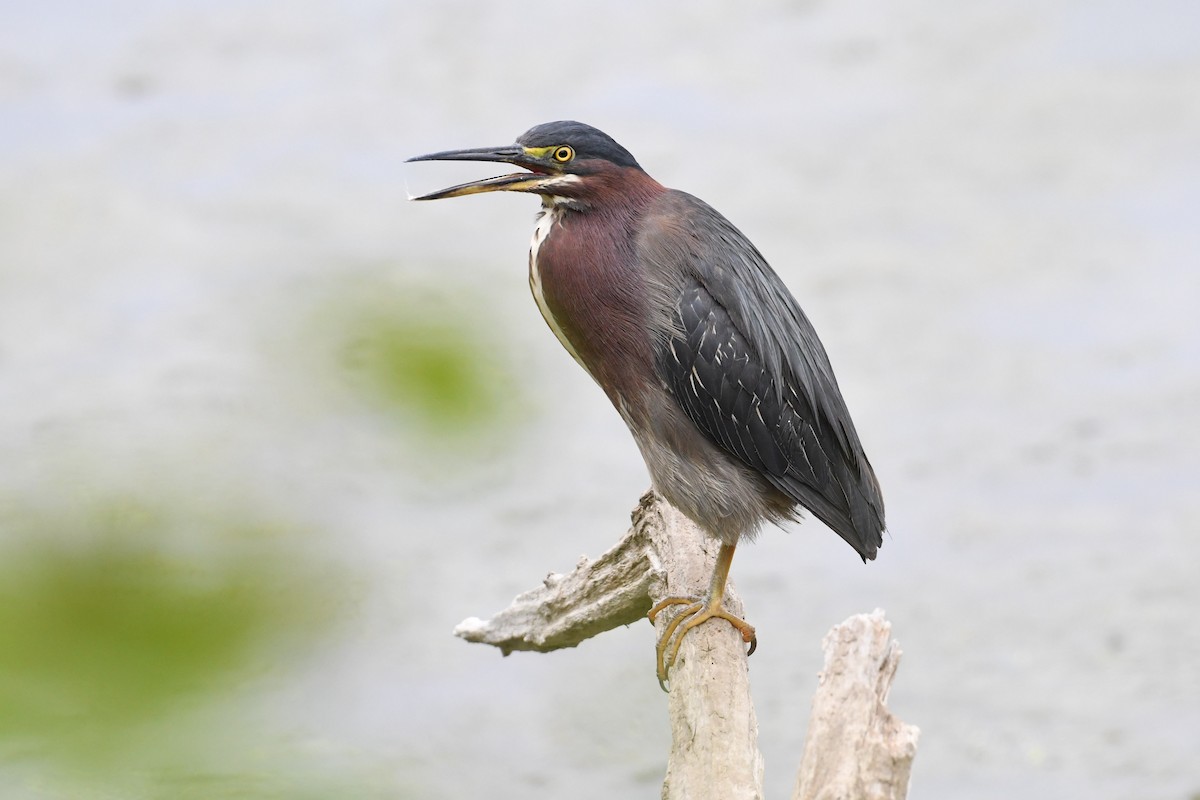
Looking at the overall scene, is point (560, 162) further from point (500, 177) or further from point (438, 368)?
point (438, 368)

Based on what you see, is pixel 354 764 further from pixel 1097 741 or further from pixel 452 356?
pixel 452 356

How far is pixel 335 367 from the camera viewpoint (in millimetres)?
2158

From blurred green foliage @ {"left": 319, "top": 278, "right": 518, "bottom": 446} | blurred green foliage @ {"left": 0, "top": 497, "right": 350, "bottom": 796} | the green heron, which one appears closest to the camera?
blurred green foliage @ {"left": 0, "top": 497, "right": 350, "bottom": 796}

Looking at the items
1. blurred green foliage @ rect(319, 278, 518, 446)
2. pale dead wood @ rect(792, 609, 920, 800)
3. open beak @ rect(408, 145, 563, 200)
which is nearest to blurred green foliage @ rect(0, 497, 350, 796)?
blurred green foliage @ rect(319, 278, 518, 446)

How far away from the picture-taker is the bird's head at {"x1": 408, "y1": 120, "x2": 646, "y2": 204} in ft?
8.44

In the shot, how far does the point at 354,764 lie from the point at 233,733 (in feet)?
2.85

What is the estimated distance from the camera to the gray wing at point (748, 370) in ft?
8.75

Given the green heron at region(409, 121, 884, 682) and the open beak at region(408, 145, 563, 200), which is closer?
the open beak at region(408, 145, 563, 200)

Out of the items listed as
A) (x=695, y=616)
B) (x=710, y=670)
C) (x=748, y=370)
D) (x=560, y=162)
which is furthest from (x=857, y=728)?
(x=560, y=162)

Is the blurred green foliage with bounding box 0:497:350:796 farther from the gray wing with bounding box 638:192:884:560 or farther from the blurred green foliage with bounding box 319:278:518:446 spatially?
the gray wing with bounding box 638:192:884:560

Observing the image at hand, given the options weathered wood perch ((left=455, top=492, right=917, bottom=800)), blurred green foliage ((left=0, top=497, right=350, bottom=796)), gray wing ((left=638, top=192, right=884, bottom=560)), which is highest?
gray wing ((left=638, top=192, right=884, bottom=560))

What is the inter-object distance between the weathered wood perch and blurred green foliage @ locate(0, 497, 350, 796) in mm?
704

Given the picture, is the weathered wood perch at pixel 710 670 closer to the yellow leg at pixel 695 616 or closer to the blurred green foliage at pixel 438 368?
the yellow leg at pixel 695 616

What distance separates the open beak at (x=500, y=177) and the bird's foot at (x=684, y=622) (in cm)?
83
